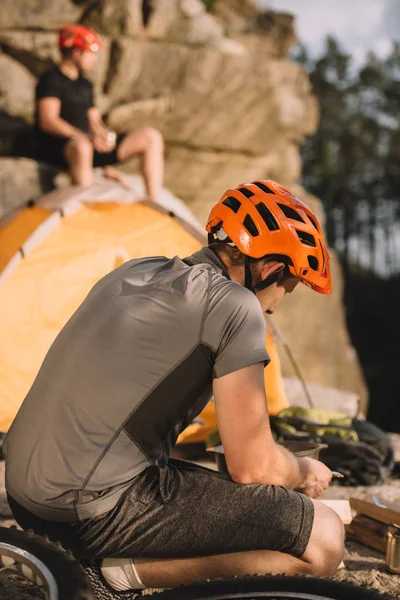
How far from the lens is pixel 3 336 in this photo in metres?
4.60

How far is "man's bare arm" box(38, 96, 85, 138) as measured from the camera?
23.3 feet

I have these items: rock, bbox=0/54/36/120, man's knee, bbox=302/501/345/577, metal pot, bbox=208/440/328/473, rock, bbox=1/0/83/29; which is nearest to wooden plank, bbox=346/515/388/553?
metal pot, bbox=208/440/328/473

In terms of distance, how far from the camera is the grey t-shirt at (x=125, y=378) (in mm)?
2014

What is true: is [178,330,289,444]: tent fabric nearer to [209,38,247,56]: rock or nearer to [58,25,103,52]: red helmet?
[58,25,103,52]: red helmet

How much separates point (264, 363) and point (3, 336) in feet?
9.83

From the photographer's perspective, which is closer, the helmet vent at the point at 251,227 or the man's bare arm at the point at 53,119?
the helmet vent at the point at 251,227

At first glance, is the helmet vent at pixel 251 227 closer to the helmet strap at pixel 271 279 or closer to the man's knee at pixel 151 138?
the helmet strap at pixel 271 279

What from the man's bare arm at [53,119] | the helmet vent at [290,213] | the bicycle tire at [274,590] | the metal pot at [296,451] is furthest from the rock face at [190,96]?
the bicycle tire at [274,590]

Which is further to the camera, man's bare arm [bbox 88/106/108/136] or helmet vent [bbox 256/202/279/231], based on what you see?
man's bare arm [bbox 88/106/108/136]

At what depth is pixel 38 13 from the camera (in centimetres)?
1012

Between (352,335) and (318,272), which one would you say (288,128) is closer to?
(318,272)

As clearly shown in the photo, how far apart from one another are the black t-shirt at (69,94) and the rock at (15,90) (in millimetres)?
1927

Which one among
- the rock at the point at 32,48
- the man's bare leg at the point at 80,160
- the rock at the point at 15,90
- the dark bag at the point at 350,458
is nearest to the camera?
the dark bag at the point at 350,458

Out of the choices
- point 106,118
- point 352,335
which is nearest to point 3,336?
point 106,118
